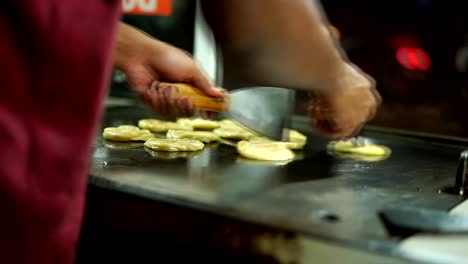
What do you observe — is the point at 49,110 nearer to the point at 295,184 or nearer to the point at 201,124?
the point at 295,184

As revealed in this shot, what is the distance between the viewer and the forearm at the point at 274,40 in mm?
720

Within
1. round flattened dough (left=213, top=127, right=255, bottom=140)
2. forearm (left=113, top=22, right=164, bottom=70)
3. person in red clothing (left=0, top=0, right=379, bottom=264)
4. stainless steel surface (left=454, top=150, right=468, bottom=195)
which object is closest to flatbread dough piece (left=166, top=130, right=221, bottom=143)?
round flattened dough (left=213, top=127, right=255, bottom=140)

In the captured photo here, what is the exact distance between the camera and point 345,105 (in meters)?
1.13

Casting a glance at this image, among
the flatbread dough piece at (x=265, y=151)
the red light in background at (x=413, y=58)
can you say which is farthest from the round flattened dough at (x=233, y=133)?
the red light in background at (x=413, y=58)

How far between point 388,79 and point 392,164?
44 cm

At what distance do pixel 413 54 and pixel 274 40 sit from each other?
0.94 metres

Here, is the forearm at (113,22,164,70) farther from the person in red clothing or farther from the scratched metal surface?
the person in red clothing

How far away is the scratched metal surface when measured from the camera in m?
0.83

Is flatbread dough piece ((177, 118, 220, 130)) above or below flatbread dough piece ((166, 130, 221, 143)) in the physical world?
above

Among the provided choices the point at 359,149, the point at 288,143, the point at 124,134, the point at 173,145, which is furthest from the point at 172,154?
the point at 359,149

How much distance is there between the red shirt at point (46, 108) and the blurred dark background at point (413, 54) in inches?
46.6

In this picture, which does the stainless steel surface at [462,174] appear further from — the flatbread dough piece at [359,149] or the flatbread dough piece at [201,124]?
the flatbread dough piece at [201,124]

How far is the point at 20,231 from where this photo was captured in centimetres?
58

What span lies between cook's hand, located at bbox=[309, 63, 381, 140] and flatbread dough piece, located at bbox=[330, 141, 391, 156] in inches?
5.2
